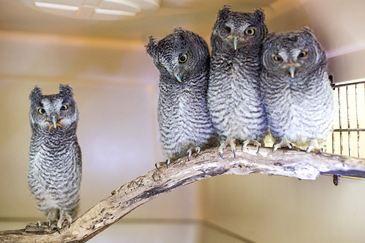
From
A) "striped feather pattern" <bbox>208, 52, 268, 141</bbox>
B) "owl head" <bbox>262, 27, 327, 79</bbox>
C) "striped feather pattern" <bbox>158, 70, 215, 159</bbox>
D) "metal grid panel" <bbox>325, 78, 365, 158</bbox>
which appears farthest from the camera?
"striped feather pattern" <bbox>158, 70, 215, 159</bbox>

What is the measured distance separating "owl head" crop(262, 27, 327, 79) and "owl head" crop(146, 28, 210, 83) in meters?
0.44

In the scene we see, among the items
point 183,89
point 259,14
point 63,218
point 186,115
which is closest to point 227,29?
point 259,14

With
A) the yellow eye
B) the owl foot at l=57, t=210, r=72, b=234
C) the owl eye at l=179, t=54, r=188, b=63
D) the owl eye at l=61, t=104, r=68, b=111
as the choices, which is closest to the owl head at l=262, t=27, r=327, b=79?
the yellow eye

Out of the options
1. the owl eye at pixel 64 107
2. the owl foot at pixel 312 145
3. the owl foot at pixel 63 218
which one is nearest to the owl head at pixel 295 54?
the owl foot at pixel 312 145

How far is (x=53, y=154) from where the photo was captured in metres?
1.85

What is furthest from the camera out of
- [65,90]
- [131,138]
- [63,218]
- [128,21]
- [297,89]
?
[131,138]

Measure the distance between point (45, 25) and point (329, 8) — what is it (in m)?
1.89

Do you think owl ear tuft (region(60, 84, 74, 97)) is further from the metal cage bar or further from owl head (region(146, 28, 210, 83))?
the metal cage bar

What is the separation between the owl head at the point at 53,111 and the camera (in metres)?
1.81

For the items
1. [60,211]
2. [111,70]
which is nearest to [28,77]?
[111,70]

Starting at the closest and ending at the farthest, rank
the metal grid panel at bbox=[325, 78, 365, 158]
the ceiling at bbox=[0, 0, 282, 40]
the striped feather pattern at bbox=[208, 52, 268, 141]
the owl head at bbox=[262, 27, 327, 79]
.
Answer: the owl head at bbox=[262, 27, 327, 79] < the metal grid panel at bbox=[325, 78, 365, 158] < the striped feather pattern at bbox=[208, 52, 268, 141] < the ceiling at bbox=[0, 0, 282, 40]

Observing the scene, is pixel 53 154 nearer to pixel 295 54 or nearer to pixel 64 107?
pixel 64 107

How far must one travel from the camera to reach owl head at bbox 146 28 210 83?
1581mm

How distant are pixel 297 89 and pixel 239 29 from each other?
0.42m
